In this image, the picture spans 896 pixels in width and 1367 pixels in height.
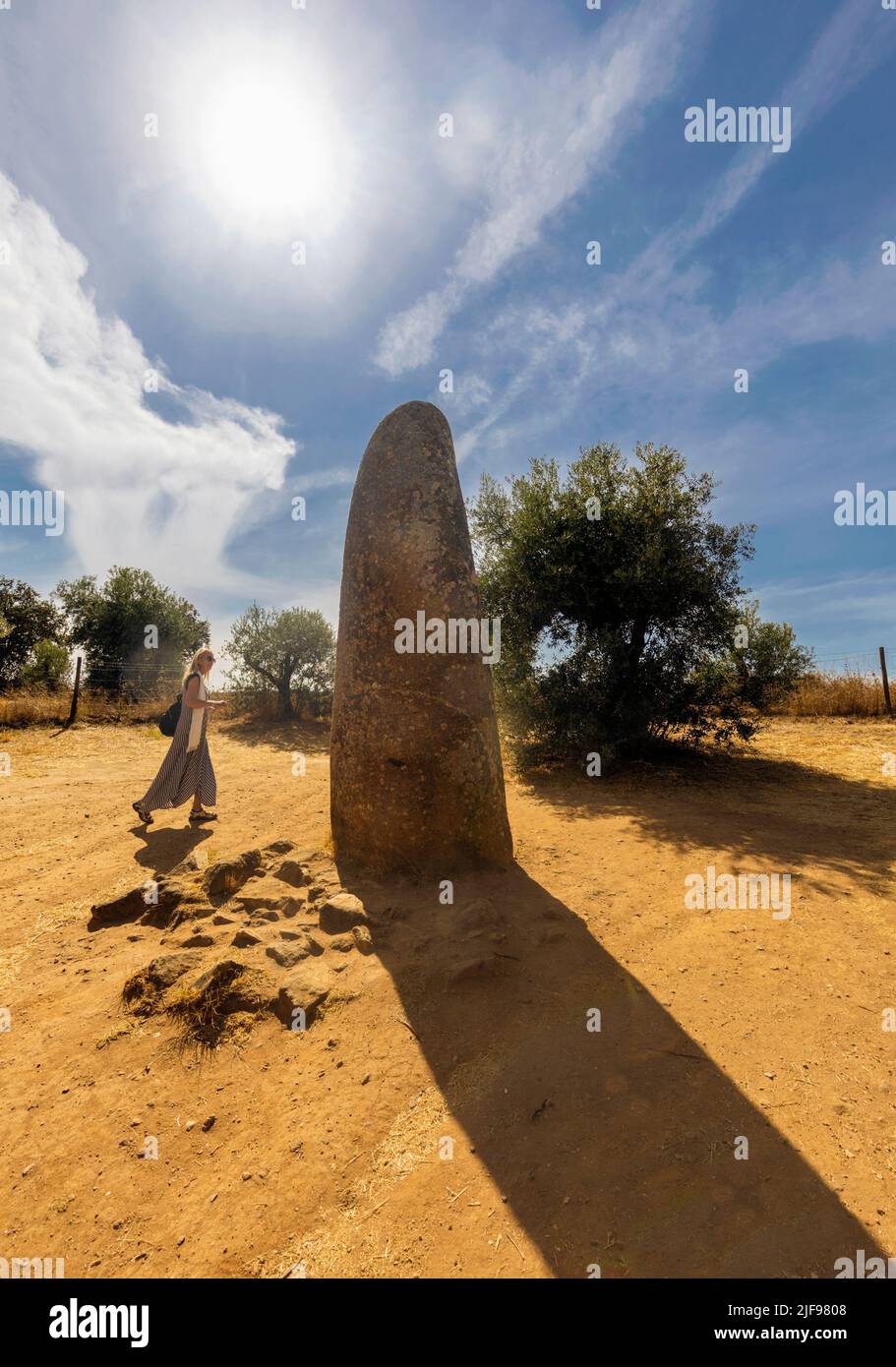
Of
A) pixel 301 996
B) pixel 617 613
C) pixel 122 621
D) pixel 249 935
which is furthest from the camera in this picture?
pixel 122 621

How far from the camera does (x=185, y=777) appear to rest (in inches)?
271

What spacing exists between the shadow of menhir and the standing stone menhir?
83cm

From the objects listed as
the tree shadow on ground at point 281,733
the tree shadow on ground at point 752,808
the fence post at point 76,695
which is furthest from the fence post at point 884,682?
the fence post at point 76,695

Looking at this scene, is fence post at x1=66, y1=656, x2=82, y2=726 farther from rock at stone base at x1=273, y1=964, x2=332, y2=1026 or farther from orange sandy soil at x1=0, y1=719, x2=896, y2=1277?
rock at stone base at x1=273, y1=964, x2=332, y2=1026

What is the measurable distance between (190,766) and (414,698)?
141 inches

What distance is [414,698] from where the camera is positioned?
484cm

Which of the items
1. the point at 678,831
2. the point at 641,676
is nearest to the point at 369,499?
the point at 678,831

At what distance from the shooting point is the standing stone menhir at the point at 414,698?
4805 millimetres

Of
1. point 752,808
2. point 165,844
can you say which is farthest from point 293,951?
point 752,808

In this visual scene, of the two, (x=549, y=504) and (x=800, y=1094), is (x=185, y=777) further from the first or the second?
(x=549, y=504)

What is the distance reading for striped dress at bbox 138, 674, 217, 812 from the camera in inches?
268

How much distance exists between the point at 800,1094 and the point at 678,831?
376cm

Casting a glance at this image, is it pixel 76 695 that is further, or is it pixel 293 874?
pixel 76 695

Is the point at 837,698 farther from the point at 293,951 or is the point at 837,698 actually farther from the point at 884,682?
the point at 293,951
